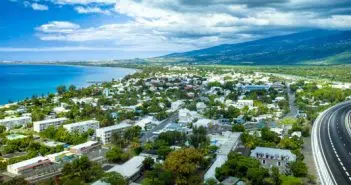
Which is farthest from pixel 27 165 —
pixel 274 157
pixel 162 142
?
pixel 274 157

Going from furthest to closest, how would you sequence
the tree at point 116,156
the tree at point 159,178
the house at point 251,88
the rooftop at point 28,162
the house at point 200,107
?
the house at point 251,88 → the house at point 200,107 → the tree at point 116,156 → the rooftop at point 28,162 → the tree at point 159,178

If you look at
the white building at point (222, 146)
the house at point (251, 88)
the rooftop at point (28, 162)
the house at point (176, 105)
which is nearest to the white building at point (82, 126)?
the rooftop at point (28, 162)

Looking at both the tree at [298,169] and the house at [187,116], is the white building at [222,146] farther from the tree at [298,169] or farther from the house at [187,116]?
the house at [187,116]

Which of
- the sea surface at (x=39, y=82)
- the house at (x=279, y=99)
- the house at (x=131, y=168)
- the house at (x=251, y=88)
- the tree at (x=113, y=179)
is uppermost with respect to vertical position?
the house at (x=251, y=88)

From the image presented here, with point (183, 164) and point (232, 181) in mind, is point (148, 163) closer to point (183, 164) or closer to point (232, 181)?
point (183, 164)

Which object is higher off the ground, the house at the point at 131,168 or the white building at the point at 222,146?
the white building at the point at 222,146

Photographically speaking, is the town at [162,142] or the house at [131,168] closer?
the town at [162,142]

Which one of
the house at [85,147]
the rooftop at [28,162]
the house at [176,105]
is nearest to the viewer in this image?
the rooftop at [28,162]

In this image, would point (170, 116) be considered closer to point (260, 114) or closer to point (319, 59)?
point (260, 114)
